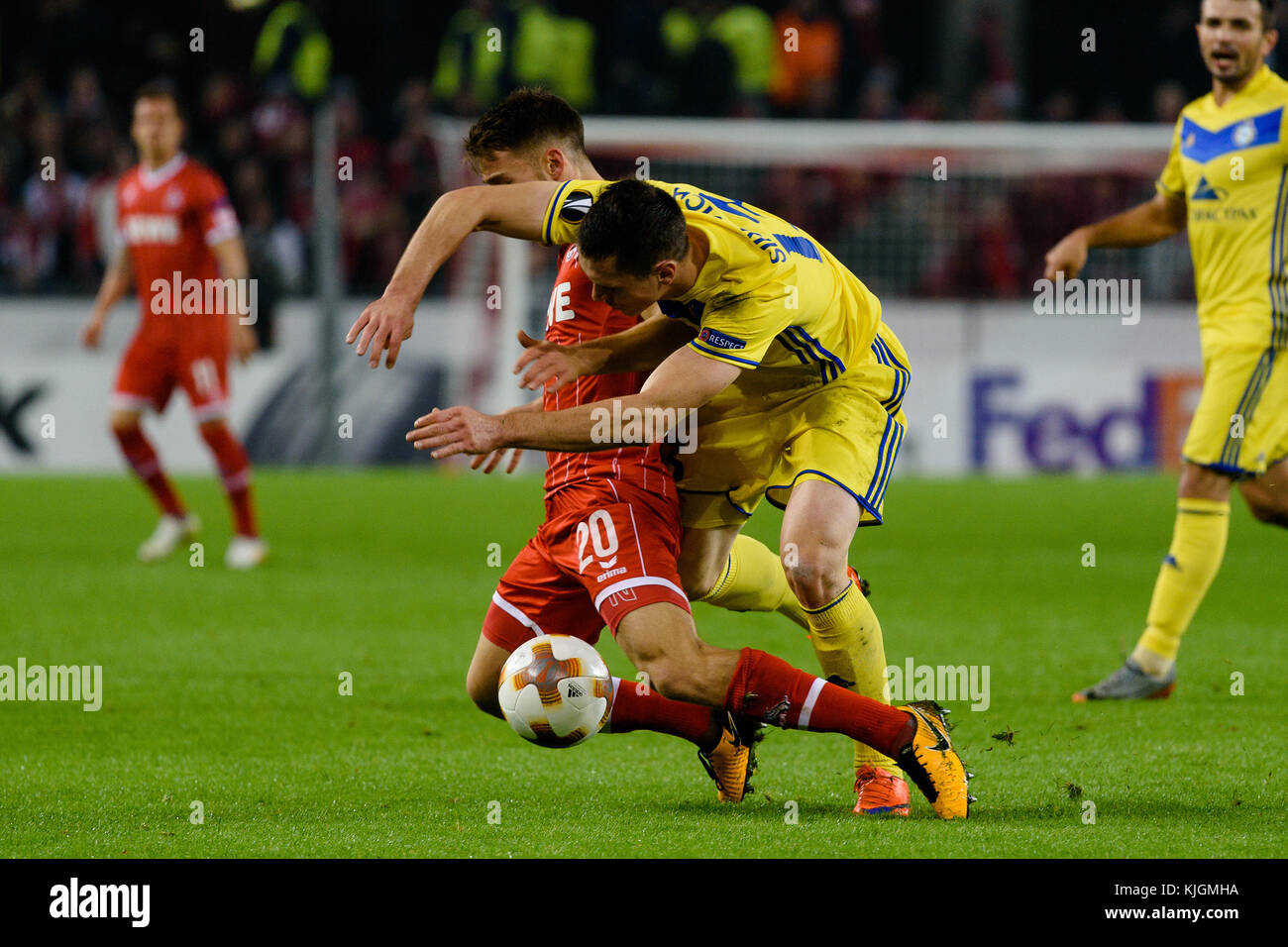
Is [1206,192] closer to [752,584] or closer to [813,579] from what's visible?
[752,584]

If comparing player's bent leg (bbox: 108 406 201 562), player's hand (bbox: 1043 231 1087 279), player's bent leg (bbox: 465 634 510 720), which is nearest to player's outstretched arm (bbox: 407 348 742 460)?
player's bent leg (bbox: 465 634 510 720)

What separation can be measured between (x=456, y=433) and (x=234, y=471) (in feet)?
21.0

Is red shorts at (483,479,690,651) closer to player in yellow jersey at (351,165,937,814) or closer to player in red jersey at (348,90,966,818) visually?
player in red jersey at (348,90,966,818)

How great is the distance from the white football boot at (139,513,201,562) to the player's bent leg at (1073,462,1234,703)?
604 centimetres

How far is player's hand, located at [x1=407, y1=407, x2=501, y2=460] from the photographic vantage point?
13.0ft

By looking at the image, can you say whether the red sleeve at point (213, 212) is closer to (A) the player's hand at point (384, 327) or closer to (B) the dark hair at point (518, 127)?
(B) the dark hair at point (518, 127)

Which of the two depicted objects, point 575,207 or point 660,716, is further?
point 660,716

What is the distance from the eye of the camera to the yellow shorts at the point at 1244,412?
620 centimetres

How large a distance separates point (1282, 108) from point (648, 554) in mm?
3215

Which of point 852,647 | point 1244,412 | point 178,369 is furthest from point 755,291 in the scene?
point 178,369

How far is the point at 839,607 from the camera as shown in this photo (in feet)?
15.1

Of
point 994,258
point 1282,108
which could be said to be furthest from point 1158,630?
point 994,258

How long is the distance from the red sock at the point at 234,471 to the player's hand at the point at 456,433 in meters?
6.31

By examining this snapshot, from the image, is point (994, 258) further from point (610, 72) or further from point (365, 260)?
point (365, 260)
